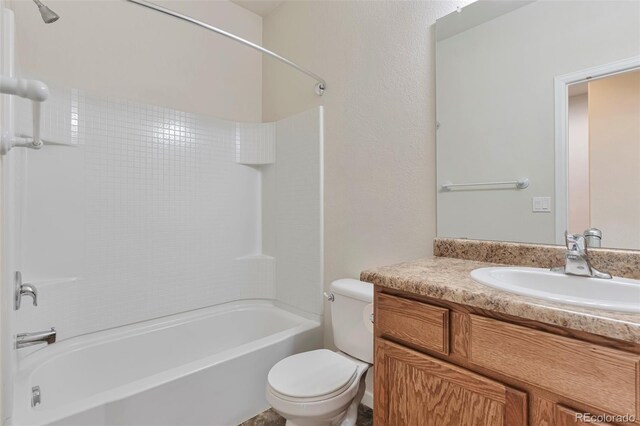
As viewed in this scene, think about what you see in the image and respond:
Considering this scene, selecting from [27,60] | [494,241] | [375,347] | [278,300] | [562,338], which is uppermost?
[27,60]

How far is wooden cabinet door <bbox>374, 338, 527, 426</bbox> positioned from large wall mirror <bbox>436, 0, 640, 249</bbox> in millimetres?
656

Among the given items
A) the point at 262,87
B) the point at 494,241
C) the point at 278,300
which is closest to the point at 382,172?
the point at 494,241

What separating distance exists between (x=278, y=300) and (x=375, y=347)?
1.44 metres

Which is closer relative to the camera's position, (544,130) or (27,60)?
(544,130)

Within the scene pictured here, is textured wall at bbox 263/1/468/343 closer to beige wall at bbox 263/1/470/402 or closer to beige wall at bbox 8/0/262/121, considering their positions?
beige wall at bbox 263/1/470/402

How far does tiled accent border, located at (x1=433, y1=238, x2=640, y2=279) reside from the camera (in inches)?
38.6

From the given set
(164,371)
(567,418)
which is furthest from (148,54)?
(567,418)

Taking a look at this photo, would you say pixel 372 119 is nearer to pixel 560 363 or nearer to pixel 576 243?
pixel 576 243

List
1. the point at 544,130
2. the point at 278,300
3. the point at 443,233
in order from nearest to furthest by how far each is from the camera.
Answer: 1. the point at 544,130
2. the point at 443,233
3. the point at 278,300

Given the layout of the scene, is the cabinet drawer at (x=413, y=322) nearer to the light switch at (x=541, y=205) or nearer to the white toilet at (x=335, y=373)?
the white toilet at (x=335, y=373)

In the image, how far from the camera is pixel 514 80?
4.10ft

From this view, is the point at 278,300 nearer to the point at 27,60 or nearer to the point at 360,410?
the point at 360,410

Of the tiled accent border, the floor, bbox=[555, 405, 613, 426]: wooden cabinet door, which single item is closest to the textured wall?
the tiled accent border

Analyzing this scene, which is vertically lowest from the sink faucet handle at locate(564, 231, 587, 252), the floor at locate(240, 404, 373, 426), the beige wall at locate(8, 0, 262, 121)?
the floor at locate(240, 404, 373, 426)
